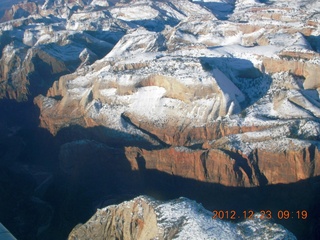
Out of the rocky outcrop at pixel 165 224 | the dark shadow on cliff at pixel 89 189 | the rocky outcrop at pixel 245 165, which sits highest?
the rocky outcrop at pixel 165 224

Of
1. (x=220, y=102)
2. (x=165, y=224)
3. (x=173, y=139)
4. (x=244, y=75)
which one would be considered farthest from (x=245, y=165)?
(x=244, y=75)

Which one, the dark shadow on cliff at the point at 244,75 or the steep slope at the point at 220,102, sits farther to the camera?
the dark shadow on cliff at the point at 244,75

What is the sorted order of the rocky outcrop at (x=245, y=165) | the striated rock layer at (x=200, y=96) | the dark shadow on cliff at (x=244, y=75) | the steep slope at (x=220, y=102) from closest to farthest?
Answer: 1. the rocky outcrop at (x=245, y=165)
2. the steep slope at (x=220, y=102)
3. the striated rock layer at (x=200, y=96)
4. the dark shadow on cliff at (x=244, y=75)

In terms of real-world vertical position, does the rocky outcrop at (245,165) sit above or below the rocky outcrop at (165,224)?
below

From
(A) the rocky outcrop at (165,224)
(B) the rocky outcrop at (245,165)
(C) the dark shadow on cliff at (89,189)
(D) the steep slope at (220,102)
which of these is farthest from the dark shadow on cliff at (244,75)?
(A) the rocky outcrop at (165,224)

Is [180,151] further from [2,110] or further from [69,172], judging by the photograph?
[2,110]

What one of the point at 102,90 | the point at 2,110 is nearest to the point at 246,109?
the point at 102,90

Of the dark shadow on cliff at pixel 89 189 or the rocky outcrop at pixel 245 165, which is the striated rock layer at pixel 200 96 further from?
the dark shadow on cliff at pixel 89 189
